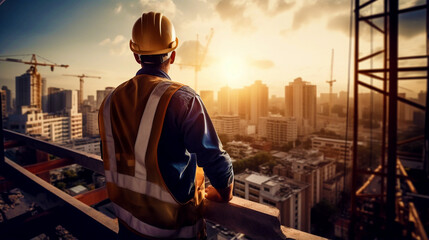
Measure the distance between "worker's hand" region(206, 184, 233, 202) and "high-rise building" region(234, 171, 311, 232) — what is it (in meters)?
7.83

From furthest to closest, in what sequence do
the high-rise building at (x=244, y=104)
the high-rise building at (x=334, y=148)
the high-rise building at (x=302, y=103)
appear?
the high-rise building at (x=244, y=104)
the high-rise building at (x=302, y=103)
the high-rise building at (x=334, y=148)

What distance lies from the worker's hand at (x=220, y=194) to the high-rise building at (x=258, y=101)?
24.5 meters

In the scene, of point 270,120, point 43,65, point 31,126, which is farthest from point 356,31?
point 43,65

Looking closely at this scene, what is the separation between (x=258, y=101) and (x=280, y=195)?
58.2 ft

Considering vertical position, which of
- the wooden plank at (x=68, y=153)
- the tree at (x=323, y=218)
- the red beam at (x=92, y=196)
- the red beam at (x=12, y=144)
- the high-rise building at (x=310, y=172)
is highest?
the wooden plank at (x=68, y=153)

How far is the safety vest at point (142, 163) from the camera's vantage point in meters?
0.44

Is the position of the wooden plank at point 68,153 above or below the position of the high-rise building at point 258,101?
below

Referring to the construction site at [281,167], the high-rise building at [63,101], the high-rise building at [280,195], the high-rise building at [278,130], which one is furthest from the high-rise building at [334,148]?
the high-rise building at [63,101]

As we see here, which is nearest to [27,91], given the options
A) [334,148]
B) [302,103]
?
[302,103]

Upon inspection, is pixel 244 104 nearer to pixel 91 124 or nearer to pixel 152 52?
pixel 91 124

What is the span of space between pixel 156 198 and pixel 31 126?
80.9 feet

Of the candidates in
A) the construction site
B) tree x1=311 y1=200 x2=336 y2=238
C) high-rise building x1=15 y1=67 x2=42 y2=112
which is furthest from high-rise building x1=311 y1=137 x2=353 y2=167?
high-rise building x1=15 y1=67 x2=42 y2=112

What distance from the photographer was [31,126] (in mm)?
19438

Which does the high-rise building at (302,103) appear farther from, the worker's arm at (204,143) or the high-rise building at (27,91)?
the high-rise building at (27,91)
